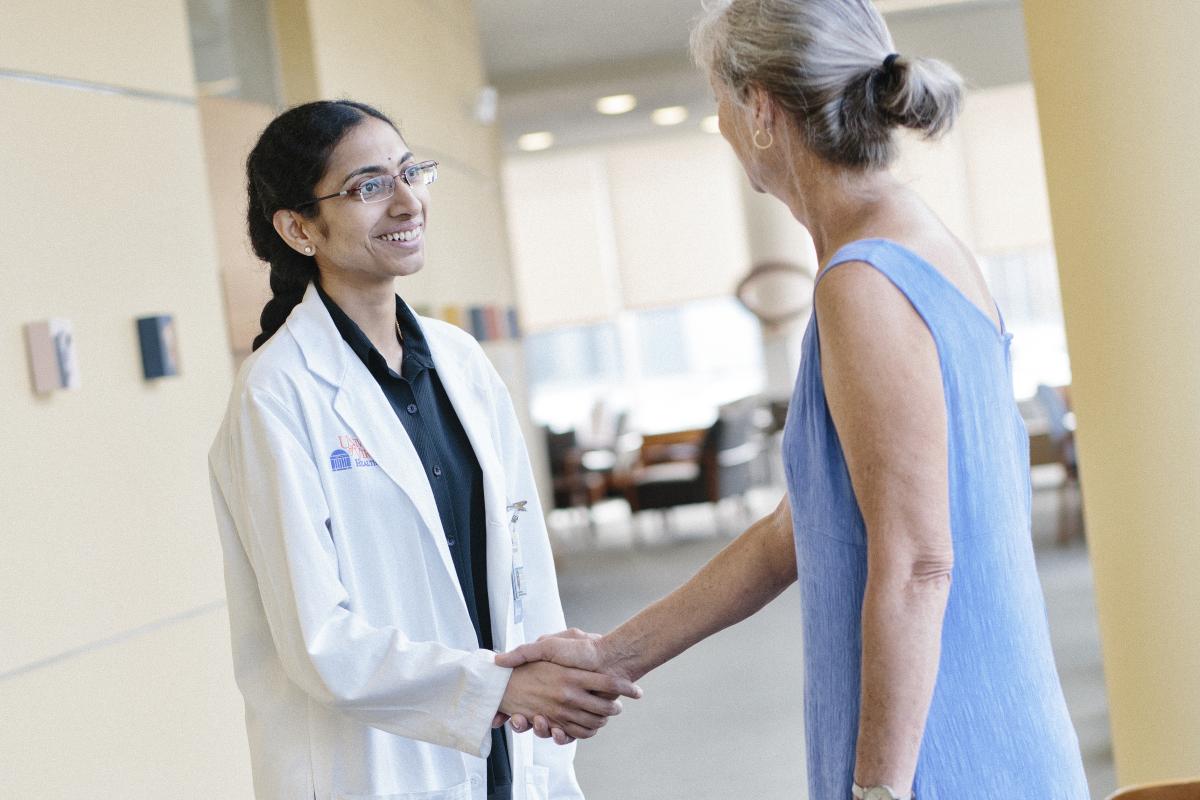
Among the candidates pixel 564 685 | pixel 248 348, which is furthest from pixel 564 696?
pixel 248 348

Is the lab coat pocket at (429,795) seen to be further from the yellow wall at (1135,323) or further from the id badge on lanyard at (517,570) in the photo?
the yellow wall at (1135,323)

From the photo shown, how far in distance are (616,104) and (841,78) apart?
432 inches

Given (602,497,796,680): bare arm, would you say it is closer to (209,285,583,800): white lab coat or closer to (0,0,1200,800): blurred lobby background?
(209,285,583,800): white lab coat

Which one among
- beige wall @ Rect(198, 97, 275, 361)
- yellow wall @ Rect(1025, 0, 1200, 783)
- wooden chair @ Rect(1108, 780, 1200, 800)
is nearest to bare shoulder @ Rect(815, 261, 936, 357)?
wooden chair @ Rect(1108, 780, 1200, 800)

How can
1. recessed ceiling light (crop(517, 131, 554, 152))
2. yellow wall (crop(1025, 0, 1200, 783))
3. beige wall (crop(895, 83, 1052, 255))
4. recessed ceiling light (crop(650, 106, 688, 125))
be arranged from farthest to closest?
beige wall (crop(895, 83, 1052, 255)), recessed ceiling light (crop(517, 131, 554, 152)), recessed ceiling light (crop(650, 106, 688, 125)), yellow wall (crop(1025, 0, 1200, 783))

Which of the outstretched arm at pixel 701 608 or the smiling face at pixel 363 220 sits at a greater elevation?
the smiling face at pixel 363 220

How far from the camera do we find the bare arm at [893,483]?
51.3 inches

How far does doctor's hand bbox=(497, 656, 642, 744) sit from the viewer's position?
6.07 ft

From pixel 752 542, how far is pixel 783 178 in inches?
28.2

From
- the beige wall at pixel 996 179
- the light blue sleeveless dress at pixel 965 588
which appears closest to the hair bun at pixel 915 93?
the light blue sleeveless dress at pixel 965 588

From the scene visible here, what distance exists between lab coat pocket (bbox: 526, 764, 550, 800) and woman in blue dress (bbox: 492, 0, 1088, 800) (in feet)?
1.98

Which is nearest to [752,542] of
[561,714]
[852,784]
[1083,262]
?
[561,714]

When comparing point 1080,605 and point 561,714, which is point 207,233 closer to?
point 561,714

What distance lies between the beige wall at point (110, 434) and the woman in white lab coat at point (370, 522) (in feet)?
3.89
